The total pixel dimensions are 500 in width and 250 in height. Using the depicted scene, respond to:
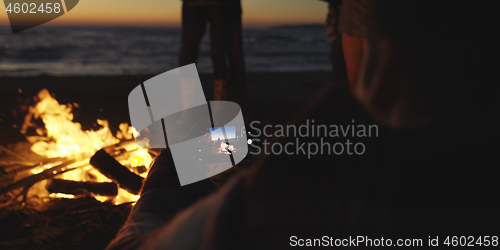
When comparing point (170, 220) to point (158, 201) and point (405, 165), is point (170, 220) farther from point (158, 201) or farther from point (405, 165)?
point (405, 165)

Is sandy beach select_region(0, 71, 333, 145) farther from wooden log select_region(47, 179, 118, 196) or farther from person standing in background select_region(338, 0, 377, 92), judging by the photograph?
person standing in background select_region(338, 0, 377, 92)

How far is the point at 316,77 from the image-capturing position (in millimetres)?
9555

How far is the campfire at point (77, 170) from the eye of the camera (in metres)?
2.38

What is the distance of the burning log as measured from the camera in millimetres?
2385

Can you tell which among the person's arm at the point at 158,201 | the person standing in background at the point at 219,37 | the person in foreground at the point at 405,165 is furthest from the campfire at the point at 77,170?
the person in foreground at the point at 405,165

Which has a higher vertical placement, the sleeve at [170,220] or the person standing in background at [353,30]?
the person standing in background at [353,30]

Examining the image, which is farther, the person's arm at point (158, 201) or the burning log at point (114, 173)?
the burning log at point (114, 173)

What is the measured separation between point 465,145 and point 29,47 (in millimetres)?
20037

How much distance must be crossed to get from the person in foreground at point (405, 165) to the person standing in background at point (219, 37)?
3.33 meters

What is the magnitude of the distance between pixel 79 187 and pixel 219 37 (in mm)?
2258

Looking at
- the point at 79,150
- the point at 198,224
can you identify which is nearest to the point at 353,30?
the point at 198,224

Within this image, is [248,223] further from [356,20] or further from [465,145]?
[356,20]

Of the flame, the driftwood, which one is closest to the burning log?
the flame

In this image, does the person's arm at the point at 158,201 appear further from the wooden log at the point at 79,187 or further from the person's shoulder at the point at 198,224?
the wooden log at the point at 79,187
